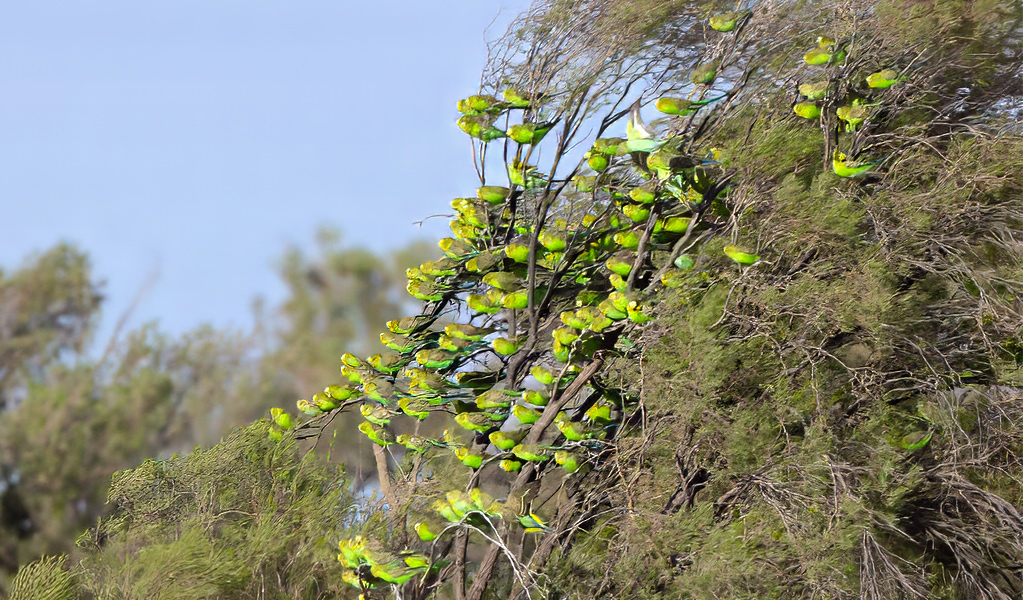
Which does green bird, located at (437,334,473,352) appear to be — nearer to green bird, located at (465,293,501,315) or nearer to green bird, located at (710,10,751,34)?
green bird, located at (465,293,501,315)

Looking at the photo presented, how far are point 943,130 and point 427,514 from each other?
257 cm

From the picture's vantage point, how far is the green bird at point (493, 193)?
3684mm

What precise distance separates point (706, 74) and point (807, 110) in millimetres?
380

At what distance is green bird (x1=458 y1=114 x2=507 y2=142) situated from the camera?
3.56m

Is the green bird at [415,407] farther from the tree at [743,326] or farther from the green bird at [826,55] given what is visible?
the green bird at [826,55]

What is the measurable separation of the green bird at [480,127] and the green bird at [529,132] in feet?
0.27

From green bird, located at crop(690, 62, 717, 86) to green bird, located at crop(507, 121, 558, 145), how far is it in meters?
0.66

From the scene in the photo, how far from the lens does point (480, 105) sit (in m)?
3.55

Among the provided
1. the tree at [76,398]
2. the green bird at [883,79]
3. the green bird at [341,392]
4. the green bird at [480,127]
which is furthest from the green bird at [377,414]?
the tree at [76,398]

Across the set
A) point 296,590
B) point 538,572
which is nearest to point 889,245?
point 538,572

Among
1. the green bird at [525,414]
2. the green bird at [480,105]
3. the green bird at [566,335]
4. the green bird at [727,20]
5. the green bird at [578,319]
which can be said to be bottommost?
the green bird at [525,414]

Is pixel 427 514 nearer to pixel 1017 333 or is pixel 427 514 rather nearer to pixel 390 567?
pixel 390 567

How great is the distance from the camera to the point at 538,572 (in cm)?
328

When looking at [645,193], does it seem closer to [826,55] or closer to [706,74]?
[706,74]
